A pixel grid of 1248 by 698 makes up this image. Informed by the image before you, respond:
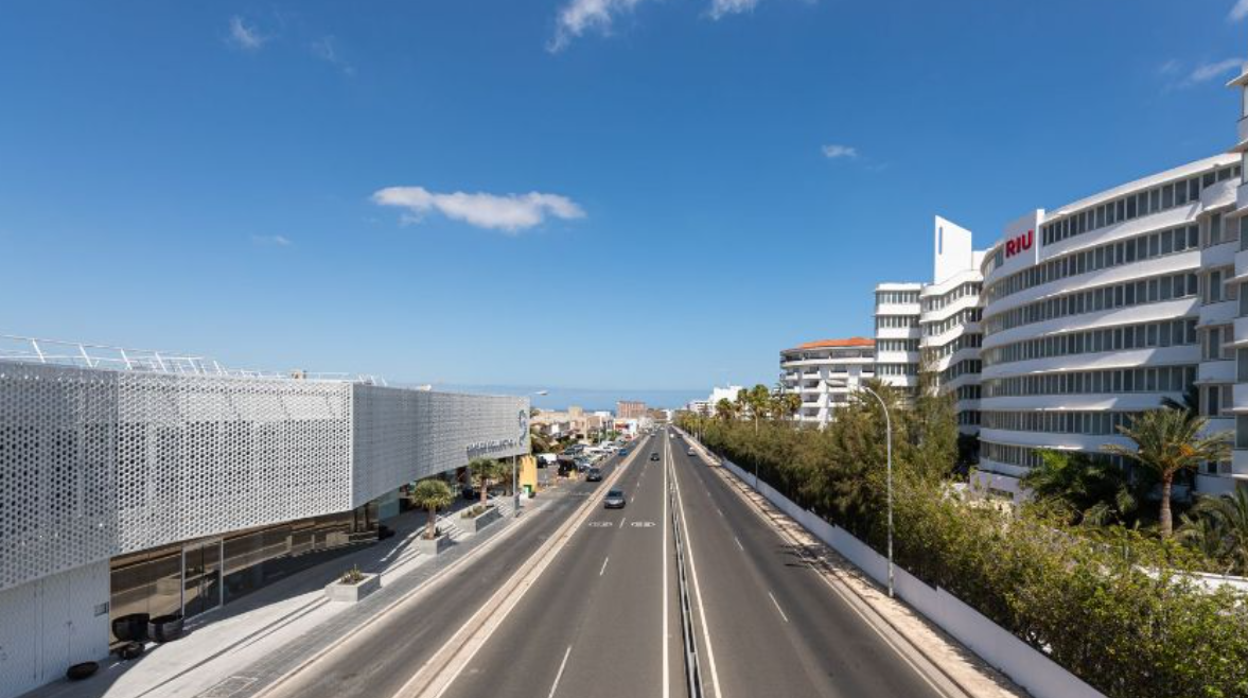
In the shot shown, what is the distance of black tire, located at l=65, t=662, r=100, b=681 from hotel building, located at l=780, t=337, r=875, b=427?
323 feet

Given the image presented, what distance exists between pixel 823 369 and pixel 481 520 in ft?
296

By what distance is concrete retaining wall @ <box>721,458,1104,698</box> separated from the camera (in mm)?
17281

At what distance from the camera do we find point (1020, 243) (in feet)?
173

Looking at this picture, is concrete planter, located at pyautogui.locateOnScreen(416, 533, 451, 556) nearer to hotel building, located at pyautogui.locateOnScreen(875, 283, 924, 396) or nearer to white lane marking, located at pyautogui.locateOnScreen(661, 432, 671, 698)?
white lane marking, located at pyautogui.locateOnScreen(661, 432, 671, 698)

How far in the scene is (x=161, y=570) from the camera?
2544 cm

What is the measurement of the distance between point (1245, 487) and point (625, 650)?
2994 centimetres

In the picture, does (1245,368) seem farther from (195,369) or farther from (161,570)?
(161,570)

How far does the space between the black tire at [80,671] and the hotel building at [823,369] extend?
323 feet

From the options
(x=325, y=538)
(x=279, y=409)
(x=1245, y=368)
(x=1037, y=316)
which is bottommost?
(x=325, y=538)

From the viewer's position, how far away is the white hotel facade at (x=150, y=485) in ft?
60.0

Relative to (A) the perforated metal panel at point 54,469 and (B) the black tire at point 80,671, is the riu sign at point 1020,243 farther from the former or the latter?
(B) the black tire at point 80,671

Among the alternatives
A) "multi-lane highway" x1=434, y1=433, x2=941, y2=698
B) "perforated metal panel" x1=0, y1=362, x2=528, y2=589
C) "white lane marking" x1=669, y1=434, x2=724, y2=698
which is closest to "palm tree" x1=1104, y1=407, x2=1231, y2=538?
"multi-lane highway" x1=434, y1=433, x2=941, y2=698

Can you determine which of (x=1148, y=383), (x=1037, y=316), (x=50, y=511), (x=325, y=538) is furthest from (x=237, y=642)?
(x=1037, y=316)

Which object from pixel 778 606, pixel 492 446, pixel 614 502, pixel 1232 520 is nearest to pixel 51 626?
pixel 778 606
